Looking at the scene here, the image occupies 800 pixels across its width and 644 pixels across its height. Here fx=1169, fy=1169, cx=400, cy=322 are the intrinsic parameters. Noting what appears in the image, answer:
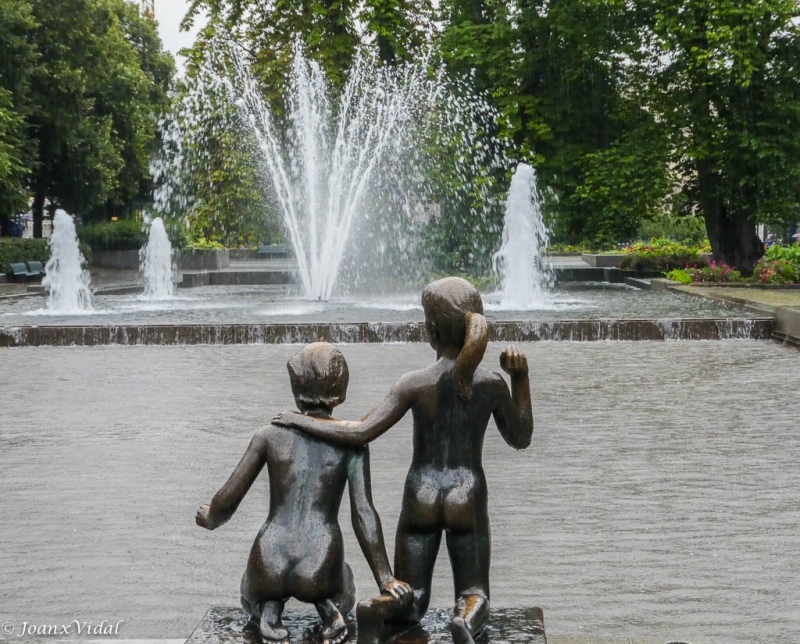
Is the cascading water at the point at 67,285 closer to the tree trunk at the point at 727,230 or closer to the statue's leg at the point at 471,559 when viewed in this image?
the tree trunk at the point at 727,230

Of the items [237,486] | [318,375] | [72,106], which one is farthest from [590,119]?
[237,486]

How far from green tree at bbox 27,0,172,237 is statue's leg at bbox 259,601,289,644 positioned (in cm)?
3944

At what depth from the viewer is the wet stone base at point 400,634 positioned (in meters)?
3.29

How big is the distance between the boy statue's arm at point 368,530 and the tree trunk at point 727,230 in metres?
29.8

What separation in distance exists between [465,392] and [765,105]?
28728 millimetres

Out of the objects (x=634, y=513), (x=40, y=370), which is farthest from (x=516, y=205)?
(x=634, y=513)

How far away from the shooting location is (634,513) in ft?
21.3

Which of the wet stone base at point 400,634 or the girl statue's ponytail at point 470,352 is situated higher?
the girl statue's ponytail at point 470,352

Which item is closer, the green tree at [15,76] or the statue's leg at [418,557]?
the statue's leg at [418,557]

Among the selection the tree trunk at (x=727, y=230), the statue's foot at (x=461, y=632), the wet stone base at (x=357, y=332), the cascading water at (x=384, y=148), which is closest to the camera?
the statue's foot at (x=461, y=632)

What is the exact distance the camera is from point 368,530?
3332mm

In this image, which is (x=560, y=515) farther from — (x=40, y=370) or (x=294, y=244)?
(x=294, y=244)

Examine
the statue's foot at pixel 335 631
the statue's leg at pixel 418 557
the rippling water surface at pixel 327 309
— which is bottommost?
the rippling water surface at pixel 327 309

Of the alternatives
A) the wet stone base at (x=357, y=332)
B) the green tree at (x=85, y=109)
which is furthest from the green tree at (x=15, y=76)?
the wet stone base at (x=357, y=332)
